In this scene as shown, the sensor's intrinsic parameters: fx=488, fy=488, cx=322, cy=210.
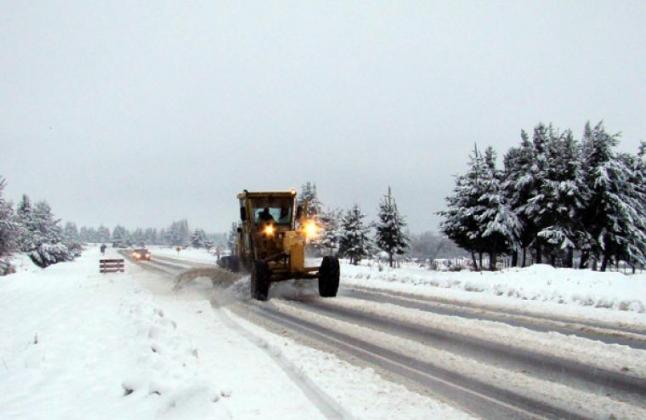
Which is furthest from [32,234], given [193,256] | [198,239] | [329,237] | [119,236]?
[119,236]

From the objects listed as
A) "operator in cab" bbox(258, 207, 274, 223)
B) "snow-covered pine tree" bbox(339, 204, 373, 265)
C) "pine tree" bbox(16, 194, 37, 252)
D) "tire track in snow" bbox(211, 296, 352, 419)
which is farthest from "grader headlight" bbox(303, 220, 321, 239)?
"pine tree" bbox(16, 194, 37, 252)

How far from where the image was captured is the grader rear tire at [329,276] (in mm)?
13227

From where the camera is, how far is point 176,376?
15.6 ft

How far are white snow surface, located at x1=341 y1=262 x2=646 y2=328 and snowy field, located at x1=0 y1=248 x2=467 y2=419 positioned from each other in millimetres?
6022

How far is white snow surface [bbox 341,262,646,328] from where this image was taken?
1007 centimetres

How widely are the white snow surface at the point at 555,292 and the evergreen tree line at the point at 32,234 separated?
22.5m

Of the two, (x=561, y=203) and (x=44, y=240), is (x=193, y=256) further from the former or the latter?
(x=561, y=203)

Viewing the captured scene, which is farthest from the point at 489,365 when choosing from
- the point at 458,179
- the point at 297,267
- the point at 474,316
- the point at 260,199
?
the point at 458,179

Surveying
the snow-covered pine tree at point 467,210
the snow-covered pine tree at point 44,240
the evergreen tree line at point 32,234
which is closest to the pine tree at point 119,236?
the evergreen tree line at point 32,234

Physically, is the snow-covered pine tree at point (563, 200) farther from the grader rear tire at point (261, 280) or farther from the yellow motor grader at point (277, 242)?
the grader rear tire at point (261, 280)

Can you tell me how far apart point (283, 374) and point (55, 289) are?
47.4 ft

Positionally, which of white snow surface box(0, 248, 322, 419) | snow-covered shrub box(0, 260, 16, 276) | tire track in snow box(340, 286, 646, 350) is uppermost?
tire track in snow box(340, 286, 646, 350)

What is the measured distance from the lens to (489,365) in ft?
19.4

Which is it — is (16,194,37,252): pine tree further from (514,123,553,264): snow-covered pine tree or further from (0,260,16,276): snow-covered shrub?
(514,123,553,264): snow-covered pine tree
